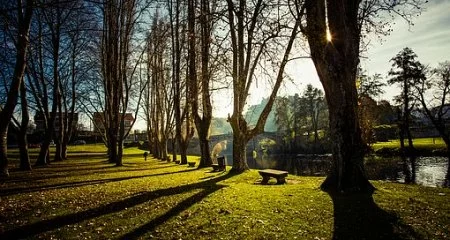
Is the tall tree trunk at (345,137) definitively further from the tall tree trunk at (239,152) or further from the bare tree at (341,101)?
the tall tree trunk at (239,152)

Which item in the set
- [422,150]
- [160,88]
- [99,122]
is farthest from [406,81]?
[99,122]

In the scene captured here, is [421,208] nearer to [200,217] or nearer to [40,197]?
[200,217]

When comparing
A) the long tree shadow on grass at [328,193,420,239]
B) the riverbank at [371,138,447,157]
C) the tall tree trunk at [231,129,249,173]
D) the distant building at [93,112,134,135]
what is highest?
the distant building at [93,112,134,135]

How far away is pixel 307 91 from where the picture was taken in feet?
253

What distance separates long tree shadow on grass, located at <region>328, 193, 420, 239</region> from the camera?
557 cm

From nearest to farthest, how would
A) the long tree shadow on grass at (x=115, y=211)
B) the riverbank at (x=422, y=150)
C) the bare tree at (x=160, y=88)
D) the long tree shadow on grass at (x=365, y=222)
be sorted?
the long tree shadow on grass at (x=365, y=222) → the long tree shadow on grass at (x=115, y=211) → the bare tree at (x=160, y=88) → the riverbank at (x=422, y=150)

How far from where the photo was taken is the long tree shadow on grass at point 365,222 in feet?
18.3

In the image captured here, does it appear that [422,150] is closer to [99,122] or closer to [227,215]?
[227,215]

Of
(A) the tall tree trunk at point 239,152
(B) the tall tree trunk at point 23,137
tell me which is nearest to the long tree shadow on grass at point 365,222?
(A) the tall tree trunk at point 239,152

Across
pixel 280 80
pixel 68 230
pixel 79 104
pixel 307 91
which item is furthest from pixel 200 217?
pixel 307 91

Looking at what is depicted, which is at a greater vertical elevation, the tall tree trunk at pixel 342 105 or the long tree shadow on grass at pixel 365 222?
the tall tree trunk at pixel 342 105

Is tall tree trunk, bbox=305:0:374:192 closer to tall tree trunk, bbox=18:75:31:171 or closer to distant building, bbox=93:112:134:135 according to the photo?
tall tree trunk, bbox=18:75:31:171

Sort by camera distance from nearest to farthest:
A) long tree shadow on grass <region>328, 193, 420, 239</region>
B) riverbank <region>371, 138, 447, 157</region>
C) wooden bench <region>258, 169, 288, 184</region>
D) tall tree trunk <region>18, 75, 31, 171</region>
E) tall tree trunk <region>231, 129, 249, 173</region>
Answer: long tree shadow on grass <region>328, 193, 420, 239</region>
wooden bench <region>258, 169, 288, 184</region>
tall tree trunk <region>231, 129, 249, 173</region>
tall tree trunk <region>18, 75, 31, 171</region>
riverbank <region>371, 138, 447, 157</region>

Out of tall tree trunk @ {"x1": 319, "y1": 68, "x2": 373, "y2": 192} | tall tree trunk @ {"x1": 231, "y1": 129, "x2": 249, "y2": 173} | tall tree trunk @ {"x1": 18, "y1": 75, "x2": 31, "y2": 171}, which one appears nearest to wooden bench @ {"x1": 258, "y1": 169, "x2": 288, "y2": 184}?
tall tree trunk @ {"x1": 319, "y1": 68, "x2": 373, "y2": 192}
